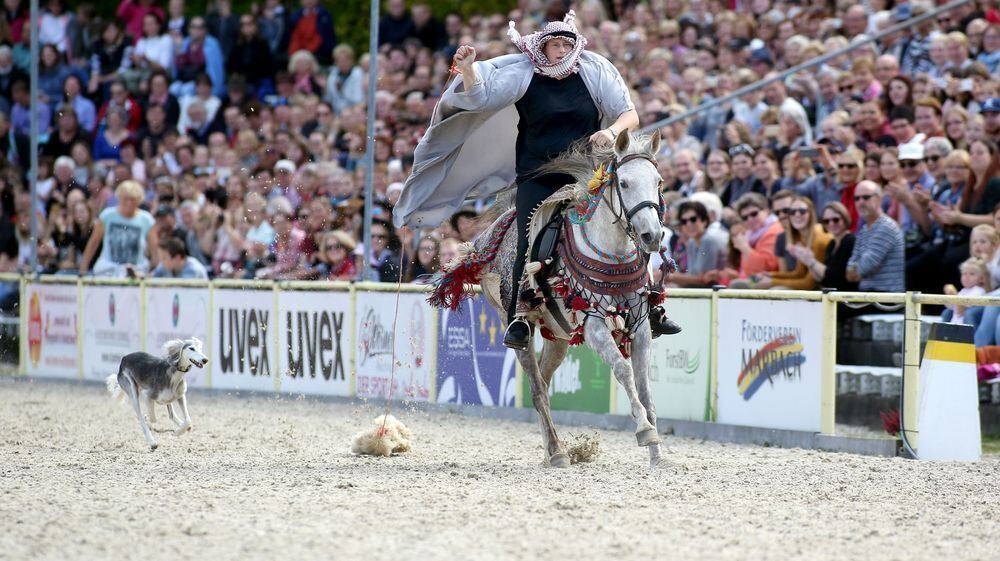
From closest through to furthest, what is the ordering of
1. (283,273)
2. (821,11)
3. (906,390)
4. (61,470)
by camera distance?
(61,470)
(906,390)
(283,273)
(821,11)

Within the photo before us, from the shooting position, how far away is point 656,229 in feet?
28.3

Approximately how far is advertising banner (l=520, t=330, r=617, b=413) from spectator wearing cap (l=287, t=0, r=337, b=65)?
12.3 m

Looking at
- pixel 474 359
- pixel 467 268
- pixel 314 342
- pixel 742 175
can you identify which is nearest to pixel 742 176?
pixel 742 175

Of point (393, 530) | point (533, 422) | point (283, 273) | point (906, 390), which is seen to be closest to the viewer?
point (393, 530)

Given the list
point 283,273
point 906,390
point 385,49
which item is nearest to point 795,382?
point 906,390

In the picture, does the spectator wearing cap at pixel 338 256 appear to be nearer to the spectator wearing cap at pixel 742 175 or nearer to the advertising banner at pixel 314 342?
the advertising banner at pixel 314 342

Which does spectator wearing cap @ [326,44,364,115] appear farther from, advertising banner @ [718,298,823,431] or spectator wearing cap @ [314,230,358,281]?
advertising banner @ [718,298,823,431]

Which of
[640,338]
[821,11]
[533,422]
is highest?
[821,11]

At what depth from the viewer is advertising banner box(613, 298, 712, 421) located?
12.0 metres

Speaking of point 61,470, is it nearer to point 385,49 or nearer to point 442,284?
point 442,284

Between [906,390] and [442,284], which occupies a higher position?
[442,284]

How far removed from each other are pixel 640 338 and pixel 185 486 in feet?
9.73

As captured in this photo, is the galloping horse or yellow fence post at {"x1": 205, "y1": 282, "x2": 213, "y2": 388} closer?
the galloping horse

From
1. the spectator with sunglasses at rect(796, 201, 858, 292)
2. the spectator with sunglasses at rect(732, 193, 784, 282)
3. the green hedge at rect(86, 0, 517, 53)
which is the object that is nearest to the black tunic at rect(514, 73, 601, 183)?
the spectator with sunglasses at rect(796, 201, 858, 292)
